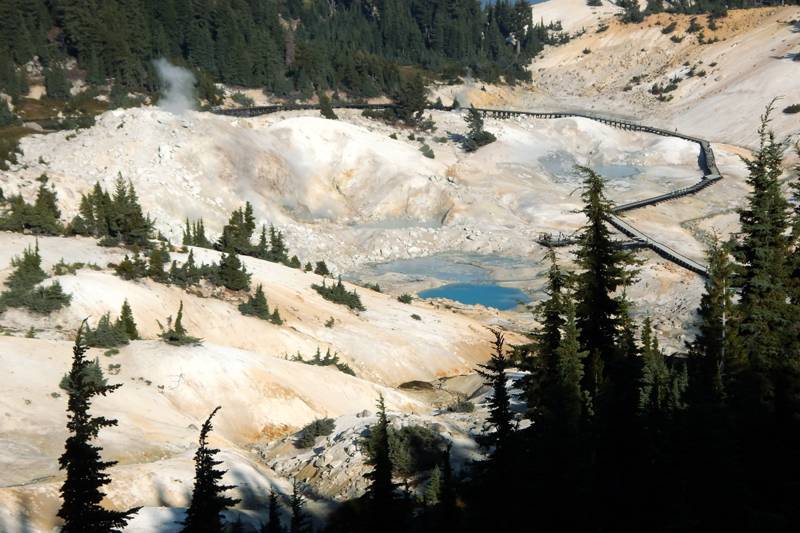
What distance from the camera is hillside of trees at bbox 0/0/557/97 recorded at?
319 ft

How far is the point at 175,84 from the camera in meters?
100

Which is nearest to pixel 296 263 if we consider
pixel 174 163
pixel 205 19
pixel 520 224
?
pixel 174 163

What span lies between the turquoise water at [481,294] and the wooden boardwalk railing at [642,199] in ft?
17.7

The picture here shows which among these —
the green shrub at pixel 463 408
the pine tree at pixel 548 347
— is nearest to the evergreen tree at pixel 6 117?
the green shrub at pixel 463 408

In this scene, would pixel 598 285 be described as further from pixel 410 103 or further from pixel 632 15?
pixel 632 15

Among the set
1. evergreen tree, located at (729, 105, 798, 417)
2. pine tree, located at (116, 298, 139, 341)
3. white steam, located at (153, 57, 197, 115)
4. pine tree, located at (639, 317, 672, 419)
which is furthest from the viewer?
white steam, located at (153, 57, 197, 115)

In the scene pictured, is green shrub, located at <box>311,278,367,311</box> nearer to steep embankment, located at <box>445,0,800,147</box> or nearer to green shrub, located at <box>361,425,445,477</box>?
green shrub, located at <box>361,425,445,477</box>

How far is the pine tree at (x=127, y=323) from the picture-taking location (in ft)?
107

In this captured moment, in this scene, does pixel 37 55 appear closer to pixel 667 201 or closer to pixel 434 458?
pixel 667 201

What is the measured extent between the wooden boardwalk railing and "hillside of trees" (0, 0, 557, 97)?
11.7 meters

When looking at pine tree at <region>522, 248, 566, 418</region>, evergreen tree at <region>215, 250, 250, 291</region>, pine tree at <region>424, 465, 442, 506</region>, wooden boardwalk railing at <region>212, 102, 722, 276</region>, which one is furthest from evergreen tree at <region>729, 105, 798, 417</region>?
evergreen tree at <region>215, 250, 250, 291</region>

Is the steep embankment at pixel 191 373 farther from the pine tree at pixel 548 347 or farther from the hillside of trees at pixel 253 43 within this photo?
the hillside of trees at pixel 253 43

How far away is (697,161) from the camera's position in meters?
94.8

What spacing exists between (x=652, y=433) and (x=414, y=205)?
59.9 m
